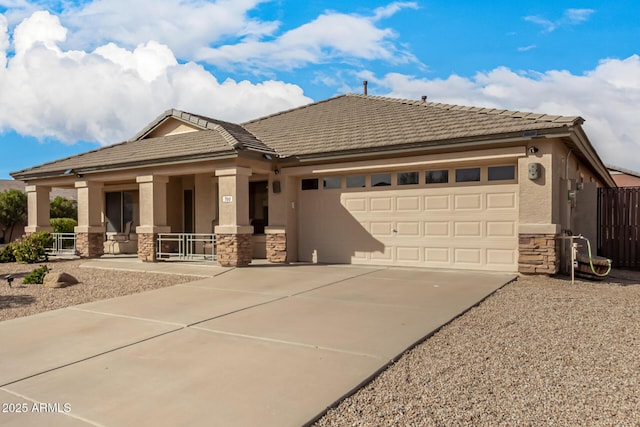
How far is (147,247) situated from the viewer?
13.9 metres

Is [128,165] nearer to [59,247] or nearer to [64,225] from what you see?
[59,247]

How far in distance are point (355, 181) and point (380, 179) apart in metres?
0.77

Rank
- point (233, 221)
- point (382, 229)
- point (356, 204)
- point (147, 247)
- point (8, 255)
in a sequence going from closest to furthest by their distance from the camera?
point (233, 221), point (382, 229), point (356, 204), point (147, 247), point (8, 255)

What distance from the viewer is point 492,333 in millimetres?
5703

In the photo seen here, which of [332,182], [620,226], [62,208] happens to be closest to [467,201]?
[332,182]

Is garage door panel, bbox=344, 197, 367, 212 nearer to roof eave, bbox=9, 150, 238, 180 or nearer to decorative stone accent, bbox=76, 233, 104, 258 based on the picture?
roof eave, bbox=9, 150, 238, 180

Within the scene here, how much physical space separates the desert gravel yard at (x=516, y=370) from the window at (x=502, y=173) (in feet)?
12.1

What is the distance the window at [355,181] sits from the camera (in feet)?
42.3

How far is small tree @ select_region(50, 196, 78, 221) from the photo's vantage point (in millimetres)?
29297

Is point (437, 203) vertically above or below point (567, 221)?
above

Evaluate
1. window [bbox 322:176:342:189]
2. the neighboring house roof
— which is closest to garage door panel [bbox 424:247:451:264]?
the neighboring house roof

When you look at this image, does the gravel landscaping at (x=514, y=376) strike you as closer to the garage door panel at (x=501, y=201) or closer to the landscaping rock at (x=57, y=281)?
the garage door panel at (x=501, y=201)

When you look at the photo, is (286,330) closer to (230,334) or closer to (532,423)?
(230,334)

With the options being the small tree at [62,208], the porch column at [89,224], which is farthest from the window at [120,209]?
the small tree at [62,208]
